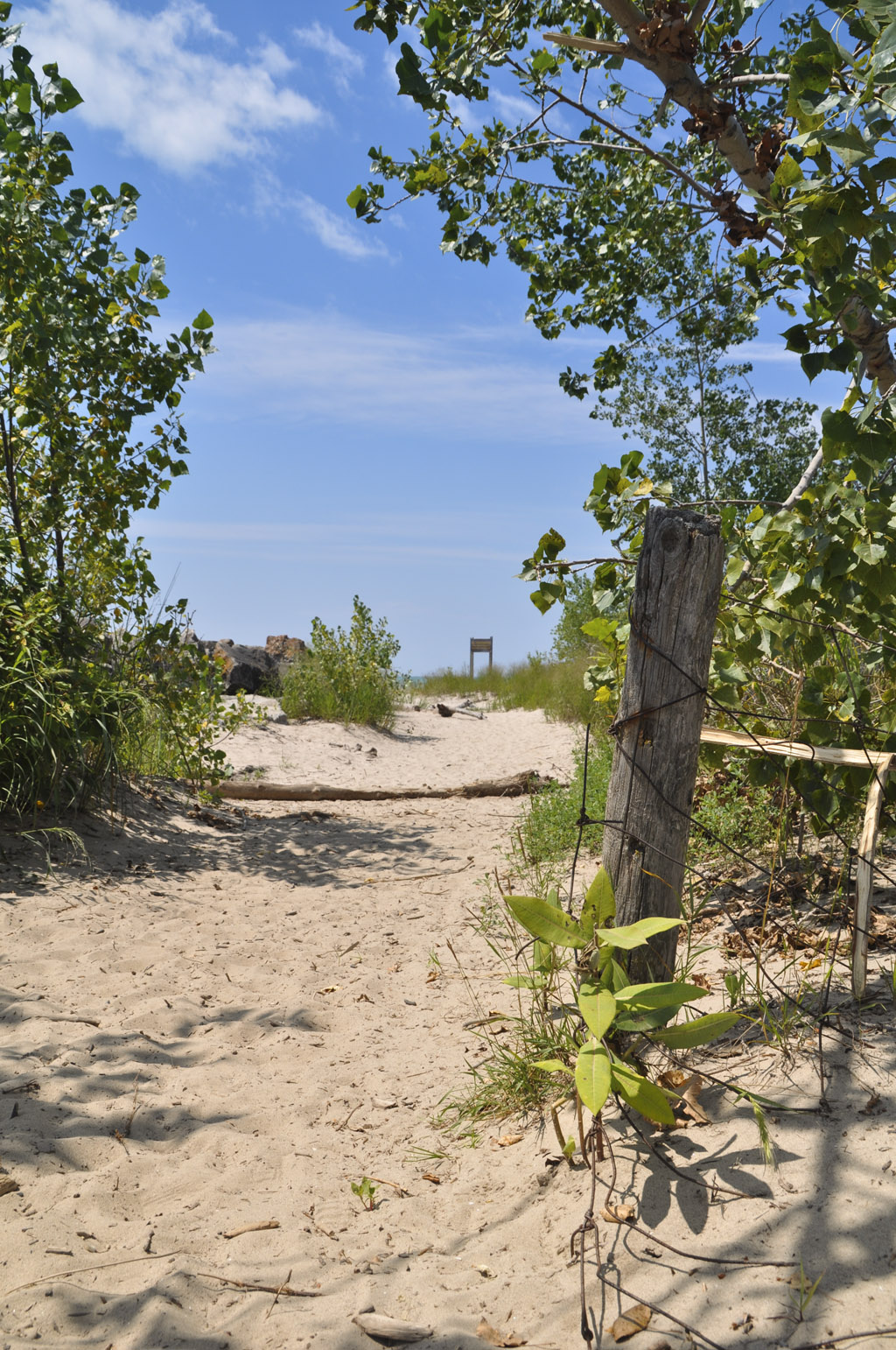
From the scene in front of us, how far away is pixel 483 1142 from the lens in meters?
2.77

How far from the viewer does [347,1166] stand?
2764 mm

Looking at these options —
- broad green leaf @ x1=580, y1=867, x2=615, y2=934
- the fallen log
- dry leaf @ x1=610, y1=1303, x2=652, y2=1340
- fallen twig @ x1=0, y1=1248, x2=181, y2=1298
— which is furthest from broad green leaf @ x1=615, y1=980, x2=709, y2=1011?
the fallen log

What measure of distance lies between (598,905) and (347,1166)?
1137 millimetres

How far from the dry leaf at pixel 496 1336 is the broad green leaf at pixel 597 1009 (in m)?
0.65

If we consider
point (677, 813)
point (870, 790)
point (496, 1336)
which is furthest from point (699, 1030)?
point (870, 790)

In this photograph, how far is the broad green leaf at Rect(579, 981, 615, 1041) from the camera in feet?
7.39

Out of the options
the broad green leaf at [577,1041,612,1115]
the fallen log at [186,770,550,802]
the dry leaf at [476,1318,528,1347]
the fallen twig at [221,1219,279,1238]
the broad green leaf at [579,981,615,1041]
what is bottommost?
the fallen twig at [221,1219,279,1238]

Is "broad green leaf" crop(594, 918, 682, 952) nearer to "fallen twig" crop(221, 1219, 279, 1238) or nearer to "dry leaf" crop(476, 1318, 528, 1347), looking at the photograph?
"dry leaf" crop(476, 1318, 528, 1347)

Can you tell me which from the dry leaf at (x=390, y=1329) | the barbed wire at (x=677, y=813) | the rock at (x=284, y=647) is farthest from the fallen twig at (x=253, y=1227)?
the rock at (x=284, y=647)

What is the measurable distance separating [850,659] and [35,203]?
17.6ft

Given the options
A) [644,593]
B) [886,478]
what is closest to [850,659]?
[886,478]

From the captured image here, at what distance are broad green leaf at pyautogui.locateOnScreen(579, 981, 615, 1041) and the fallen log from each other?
18.4ft

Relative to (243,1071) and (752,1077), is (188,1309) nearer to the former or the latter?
(243,1071)

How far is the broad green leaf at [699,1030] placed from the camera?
7.85 ft
